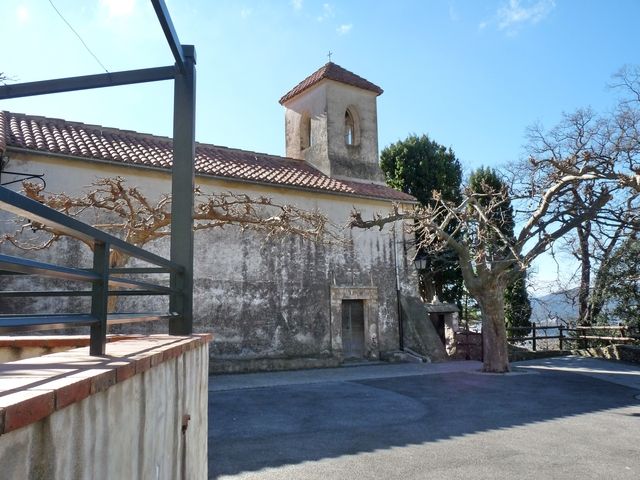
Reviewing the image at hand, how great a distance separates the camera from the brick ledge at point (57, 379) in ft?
4.00

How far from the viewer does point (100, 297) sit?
2.16 meters

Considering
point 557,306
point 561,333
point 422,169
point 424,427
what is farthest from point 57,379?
point 422,169

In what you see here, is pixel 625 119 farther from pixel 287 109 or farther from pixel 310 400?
pixel 287 109

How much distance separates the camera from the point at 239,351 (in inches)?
570

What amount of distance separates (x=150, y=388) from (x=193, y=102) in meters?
2.71

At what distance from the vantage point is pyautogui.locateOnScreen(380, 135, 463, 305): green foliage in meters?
24.3

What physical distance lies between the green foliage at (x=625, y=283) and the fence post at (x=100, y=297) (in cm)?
1881

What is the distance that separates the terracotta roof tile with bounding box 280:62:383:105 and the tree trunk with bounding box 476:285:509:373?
33.5 feet

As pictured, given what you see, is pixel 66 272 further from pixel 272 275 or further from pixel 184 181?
pixel 272 275

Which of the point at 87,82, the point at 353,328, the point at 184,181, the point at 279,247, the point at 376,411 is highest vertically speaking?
the point at 87,82

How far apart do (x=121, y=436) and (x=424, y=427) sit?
633cm

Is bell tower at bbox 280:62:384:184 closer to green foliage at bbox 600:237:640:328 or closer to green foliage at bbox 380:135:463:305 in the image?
green foliage at bbox 380:135:463:305

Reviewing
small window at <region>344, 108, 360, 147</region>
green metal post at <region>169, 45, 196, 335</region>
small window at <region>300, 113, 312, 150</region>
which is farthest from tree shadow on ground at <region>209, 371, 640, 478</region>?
small window at <region>300, 113, 312, 150</region>

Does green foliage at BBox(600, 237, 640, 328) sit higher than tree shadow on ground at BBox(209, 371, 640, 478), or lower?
higher
